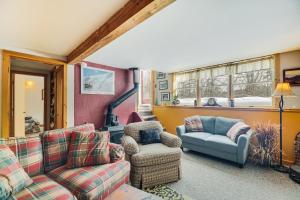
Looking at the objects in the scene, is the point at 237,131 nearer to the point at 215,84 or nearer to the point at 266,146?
the point at 266,146

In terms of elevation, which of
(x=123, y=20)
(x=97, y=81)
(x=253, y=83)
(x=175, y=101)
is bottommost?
(x=175, y=101)

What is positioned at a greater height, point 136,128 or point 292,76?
point 292,76

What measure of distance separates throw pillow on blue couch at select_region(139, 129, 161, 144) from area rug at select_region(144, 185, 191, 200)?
0.76m

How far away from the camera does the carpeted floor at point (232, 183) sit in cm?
203

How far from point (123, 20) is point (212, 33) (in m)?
1.35

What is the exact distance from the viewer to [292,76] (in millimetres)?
3043

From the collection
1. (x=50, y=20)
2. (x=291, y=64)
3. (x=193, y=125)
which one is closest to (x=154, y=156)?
(x=193, y=125)

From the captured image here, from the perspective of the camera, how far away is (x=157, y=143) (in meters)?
2.76

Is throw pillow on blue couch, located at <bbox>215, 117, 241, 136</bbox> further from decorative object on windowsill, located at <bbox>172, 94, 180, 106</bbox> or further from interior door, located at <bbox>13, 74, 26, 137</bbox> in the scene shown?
interior door, located at <bbox>13, 74, 26, 137</bbox>

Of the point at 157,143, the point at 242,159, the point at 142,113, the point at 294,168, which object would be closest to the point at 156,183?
the point at 157,143

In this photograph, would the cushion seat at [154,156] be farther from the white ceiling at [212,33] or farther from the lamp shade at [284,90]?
the lamp shade at [284,90]

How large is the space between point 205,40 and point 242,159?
2166mm

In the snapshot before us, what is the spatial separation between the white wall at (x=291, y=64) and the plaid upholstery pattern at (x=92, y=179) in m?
3.43

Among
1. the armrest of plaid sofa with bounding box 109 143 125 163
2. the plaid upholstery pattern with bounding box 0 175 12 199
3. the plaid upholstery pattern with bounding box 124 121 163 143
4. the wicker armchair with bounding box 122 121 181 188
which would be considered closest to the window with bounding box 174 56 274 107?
the plaid upholstery pattern with bounding box 124 121 163 143
